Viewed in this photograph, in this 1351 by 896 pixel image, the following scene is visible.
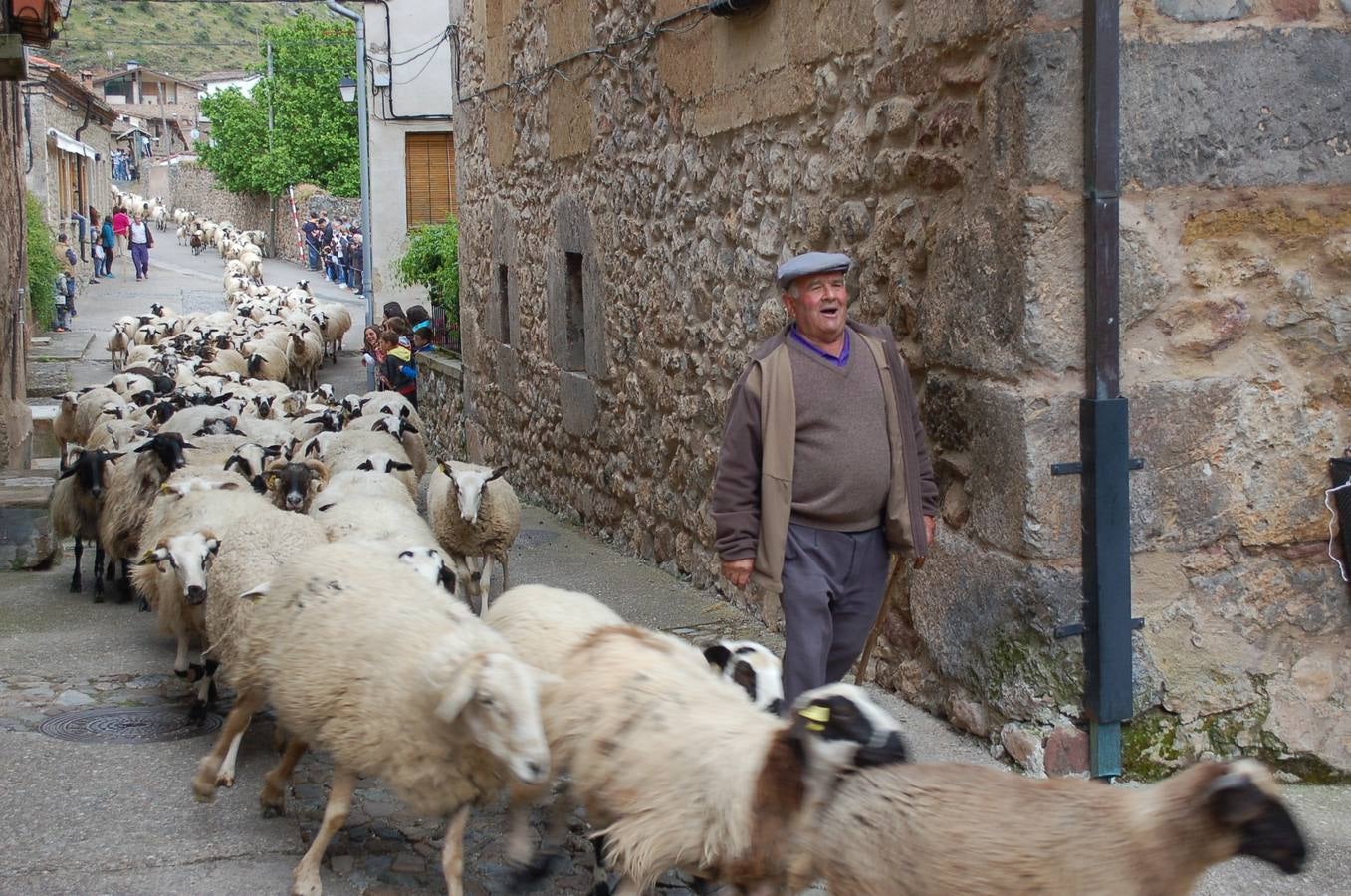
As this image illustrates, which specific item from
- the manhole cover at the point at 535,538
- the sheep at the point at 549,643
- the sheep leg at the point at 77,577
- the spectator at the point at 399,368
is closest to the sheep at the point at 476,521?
the manhole cover at the point at 535,538

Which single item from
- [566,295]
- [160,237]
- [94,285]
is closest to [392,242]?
[566,295]

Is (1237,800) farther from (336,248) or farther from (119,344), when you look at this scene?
(336,248)

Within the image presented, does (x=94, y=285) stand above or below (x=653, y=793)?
above

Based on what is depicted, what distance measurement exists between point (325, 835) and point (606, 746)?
1.05 m

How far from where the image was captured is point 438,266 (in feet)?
63.9

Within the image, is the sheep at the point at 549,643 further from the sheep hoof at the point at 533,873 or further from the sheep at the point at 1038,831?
the sheep at the point at 1038,831

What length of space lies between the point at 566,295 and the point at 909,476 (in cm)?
634

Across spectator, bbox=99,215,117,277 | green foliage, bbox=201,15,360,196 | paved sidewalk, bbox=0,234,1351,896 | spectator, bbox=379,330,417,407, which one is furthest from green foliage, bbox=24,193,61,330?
green foliage, bbox=201,15,360,196

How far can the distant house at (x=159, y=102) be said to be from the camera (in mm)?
103931

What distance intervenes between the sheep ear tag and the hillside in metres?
106

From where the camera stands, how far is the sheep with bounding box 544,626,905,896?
3.69m

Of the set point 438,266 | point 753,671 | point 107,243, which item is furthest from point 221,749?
point 107,243

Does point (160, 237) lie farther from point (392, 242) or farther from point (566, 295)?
point (566, 295)

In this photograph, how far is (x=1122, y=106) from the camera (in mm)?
4977
